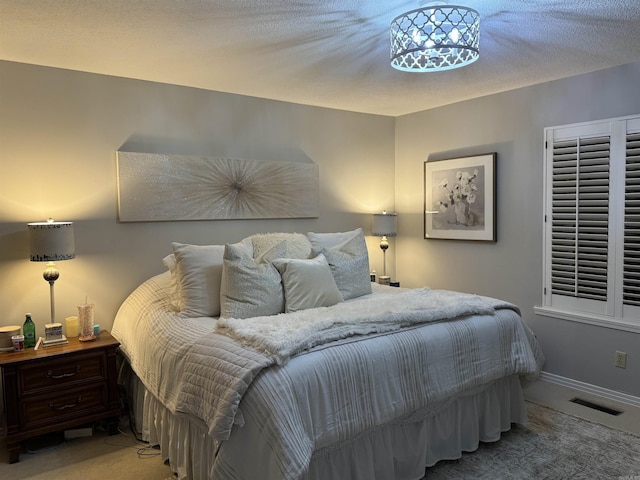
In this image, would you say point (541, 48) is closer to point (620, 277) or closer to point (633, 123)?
point (633, 123)

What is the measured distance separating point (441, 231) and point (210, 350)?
294 centimetres

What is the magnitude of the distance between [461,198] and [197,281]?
8.54 feet

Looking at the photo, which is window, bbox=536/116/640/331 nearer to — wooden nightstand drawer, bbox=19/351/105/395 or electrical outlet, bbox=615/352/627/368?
→ electrical outlet, bbox=615/352/627/368

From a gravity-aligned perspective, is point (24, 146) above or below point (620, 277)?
above

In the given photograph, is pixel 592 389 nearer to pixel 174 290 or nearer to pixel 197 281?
pixel 197 281

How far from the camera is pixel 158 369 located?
8.38 ft

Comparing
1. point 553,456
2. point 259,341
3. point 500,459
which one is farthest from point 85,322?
point 553,456

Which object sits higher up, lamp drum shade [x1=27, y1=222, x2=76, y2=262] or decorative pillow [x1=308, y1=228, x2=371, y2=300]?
lamp drum shade [x1=27, y1=222, x2=76, y2=262]

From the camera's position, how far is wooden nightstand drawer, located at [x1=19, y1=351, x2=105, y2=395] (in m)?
2.70

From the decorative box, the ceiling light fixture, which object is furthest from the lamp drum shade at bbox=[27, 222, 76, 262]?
the ceiling light fixture

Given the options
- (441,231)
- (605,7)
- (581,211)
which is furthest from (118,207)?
(581,211)

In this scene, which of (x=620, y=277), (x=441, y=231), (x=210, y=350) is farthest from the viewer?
(x=441, y=231)

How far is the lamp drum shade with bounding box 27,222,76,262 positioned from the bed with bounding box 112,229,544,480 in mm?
596

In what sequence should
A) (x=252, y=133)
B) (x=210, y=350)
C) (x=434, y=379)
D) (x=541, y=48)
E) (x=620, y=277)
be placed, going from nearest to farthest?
(x=210, y=350)
(x=434, y=379)
(x=541, y=48)
(x=620, y=277)
(x=252, y=133)
